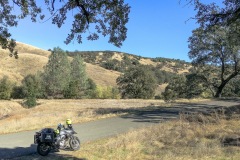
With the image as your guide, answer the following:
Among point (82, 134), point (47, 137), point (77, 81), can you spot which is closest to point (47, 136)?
point (47, 137)

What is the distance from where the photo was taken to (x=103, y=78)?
421ft

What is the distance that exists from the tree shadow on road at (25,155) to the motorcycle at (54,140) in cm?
27

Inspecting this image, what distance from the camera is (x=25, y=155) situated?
1299cm

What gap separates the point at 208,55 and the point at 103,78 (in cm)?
8624

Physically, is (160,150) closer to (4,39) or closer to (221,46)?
(4,39)

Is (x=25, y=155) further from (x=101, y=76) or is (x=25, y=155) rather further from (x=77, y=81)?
(x=101, y=76)

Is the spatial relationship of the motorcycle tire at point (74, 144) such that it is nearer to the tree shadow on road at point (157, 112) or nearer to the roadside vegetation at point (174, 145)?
the roadside vegetation at point (174, 145)

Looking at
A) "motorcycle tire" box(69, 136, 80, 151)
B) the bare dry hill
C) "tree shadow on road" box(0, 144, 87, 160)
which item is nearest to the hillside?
the bare dry hill

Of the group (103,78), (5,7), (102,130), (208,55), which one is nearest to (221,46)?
(208,55)

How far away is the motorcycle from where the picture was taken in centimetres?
1304

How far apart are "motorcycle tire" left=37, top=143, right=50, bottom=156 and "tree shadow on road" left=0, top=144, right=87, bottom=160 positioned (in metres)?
0.15

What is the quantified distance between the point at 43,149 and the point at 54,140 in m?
0.53

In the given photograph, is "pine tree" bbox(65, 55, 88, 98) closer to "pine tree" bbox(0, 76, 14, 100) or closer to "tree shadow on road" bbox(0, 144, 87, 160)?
"pine tree" bbox(0, 76, 14, 100)

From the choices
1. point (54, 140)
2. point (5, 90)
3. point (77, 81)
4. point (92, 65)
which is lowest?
point (54, 140)
